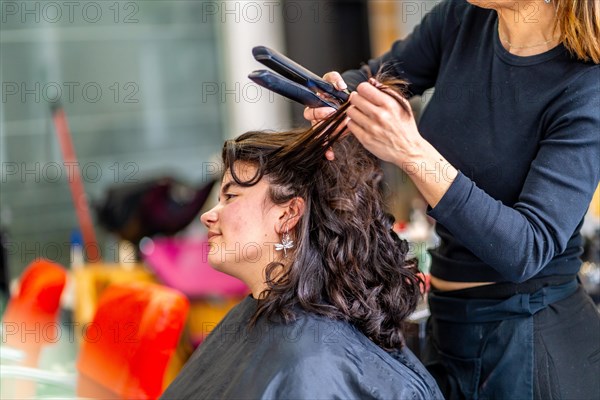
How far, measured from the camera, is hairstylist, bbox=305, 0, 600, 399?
1.16 metres

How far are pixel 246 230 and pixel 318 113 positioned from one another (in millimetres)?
231

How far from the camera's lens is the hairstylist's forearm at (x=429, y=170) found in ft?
3.69

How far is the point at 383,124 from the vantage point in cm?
108

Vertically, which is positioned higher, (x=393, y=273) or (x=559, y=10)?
(x=559, y=10)

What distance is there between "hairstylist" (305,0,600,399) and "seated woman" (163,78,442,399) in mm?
68

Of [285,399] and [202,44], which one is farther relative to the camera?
[202,44]

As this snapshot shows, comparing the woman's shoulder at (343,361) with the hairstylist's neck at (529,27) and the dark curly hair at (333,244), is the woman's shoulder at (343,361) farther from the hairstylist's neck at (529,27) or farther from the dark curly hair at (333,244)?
the hairstylist's neck at (529,27)

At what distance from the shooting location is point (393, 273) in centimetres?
139

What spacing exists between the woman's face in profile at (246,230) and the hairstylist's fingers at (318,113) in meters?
0.14

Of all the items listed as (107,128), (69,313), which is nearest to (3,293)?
(69,313)

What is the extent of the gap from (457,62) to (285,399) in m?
0.67

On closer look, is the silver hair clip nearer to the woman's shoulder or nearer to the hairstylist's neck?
the woman's shoulder

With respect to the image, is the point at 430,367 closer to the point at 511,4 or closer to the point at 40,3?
the point at 511,4

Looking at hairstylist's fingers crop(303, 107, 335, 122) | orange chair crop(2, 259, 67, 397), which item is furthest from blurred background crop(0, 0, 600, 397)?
hairstylist's fingers crop(303, 107, 335, 122)
